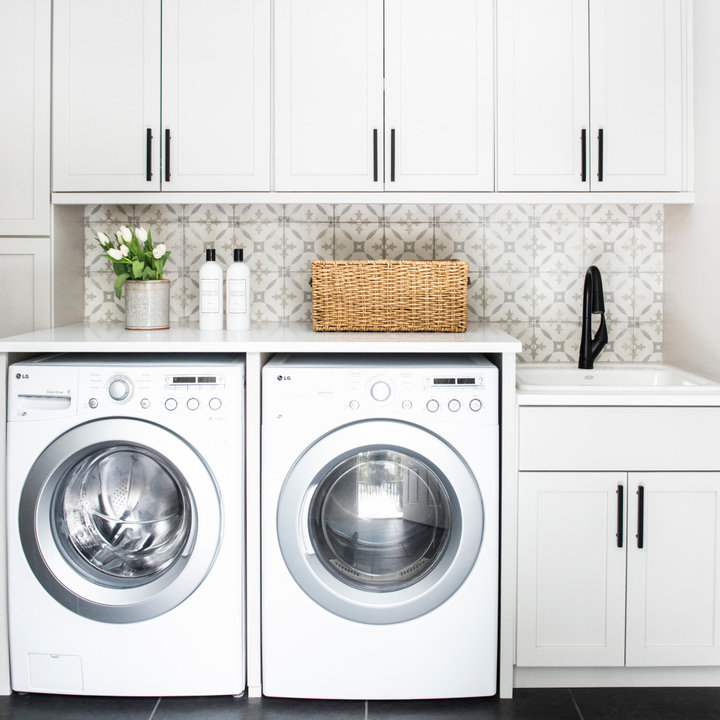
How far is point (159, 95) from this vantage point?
2.27 m

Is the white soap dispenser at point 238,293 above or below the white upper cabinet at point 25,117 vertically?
below

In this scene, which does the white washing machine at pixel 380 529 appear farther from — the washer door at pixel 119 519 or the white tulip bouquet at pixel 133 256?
the white tulip bouquet at pixel 133 256

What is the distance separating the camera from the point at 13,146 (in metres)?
2.29

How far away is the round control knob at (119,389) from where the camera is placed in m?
1.89

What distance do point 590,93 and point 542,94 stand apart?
6.0 inches

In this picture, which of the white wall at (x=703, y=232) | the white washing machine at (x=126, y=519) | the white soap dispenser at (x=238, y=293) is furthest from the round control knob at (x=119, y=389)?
the white wall at (x=703, y=232)

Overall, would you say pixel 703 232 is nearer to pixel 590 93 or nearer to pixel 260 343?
pixel 590 93

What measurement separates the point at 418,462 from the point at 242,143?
3.86 ft

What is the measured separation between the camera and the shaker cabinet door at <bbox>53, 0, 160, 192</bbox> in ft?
7.41

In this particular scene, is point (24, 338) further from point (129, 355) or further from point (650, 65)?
point (650, 65)

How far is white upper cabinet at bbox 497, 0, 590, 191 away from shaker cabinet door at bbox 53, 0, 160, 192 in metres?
1.13

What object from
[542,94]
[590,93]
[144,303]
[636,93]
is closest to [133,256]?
[144,303]

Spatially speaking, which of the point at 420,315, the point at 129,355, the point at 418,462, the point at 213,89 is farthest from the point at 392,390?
the point at 213,89

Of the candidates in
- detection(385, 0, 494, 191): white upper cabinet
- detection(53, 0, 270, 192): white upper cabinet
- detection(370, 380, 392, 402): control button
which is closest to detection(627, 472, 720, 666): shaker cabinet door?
detection(370, 380, 392, 402): control button
